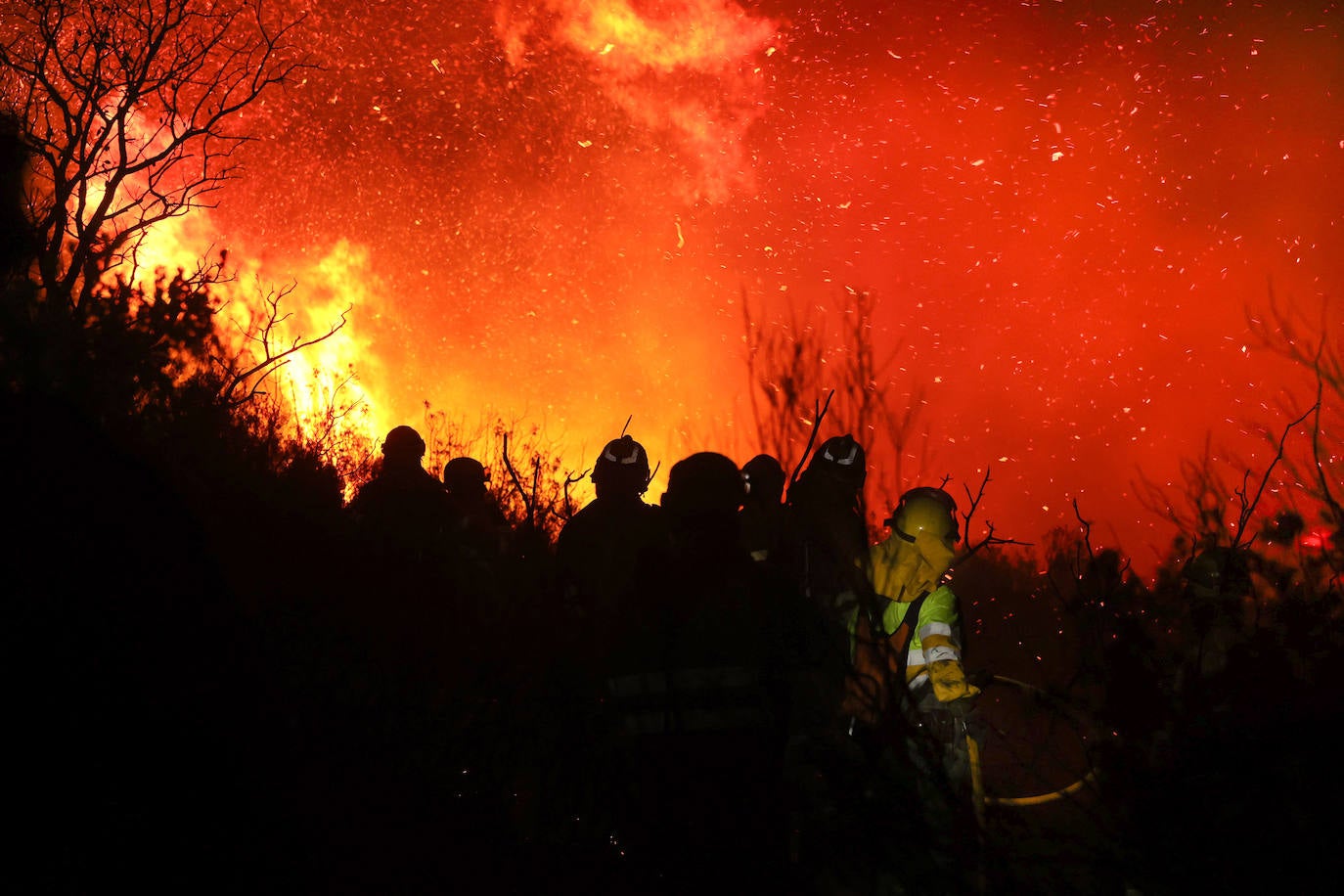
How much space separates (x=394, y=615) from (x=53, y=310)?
4701 mm

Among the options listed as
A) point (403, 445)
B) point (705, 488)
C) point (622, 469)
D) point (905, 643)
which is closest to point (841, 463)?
point (905, 643)

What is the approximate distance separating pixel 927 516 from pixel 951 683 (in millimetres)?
→ 702

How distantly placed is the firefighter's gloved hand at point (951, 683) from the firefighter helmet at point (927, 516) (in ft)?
1.78

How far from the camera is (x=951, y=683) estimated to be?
12.7 ft

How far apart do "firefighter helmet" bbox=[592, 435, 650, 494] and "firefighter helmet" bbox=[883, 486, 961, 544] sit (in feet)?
3.42

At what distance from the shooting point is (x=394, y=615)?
633cm

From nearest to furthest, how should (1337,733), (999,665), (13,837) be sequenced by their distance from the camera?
(13,837) → (1337,733) → (999,665)

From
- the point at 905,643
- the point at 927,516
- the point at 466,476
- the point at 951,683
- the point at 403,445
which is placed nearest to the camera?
the point at 951,683

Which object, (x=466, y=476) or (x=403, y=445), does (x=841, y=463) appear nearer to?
A: (x=403, y=445)

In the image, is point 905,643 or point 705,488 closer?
point 705,488

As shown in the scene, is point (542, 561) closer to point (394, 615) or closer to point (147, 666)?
point (394, 615)

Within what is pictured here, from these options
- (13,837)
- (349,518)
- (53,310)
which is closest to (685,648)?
(13,837)

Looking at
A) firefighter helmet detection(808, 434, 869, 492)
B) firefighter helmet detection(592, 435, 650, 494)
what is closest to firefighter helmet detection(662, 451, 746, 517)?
firefighter helmet detection(592, 435, 650, 494)

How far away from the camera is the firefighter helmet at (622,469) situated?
13.8 ft
